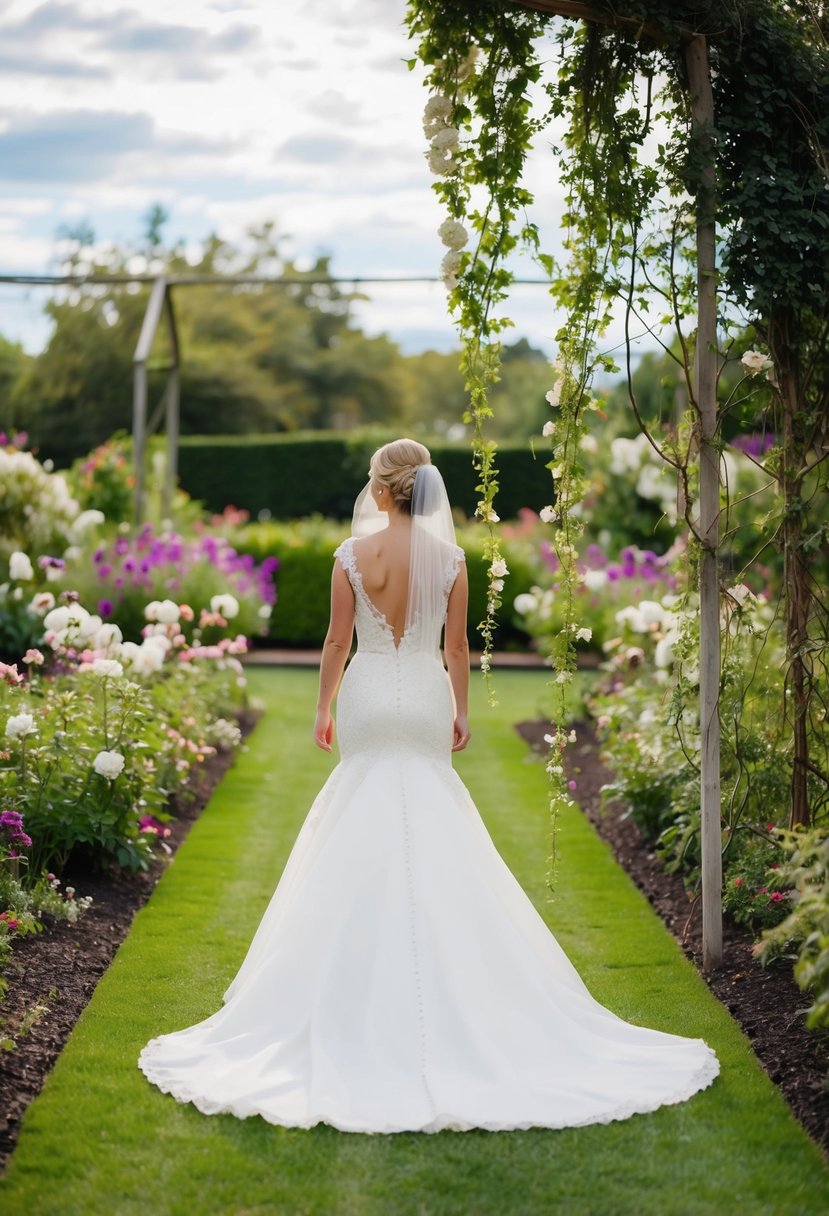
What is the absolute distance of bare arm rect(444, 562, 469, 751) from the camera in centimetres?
420

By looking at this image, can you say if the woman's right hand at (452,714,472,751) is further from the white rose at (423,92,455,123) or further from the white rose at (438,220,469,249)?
the white rose at (423,92,455,123)

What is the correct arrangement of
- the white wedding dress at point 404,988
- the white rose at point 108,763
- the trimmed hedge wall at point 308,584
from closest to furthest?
1. the white wedding dress at point 404,988
2. the white rose at point 108,763
3. the trimmed hedge wall at point 308,584

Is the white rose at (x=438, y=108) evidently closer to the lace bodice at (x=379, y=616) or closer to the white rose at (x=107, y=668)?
the lace bodice at (x=379, y=616)

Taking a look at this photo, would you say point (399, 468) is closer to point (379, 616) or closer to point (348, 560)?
point (348, 560)

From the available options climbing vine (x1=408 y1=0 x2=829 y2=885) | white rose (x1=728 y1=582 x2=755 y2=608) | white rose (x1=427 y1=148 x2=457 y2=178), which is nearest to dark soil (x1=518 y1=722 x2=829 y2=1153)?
climbing vine (x1=408 y1=0 x2=829 y2=885)

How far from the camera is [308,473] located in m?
21.7

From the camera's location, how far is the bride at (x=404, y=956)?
339 cm

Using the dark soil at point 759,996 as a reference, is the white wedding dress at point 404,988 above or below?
above

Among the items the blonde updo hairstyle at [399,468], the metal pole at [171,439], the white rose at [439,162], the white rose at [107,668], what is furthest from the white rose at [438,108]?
the metal pole at [171,439]

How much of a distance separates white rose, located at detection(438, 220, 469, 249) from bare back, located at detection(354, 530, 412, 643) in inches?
41.4

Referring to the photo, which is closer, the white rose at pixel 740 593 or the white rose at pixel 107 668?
the white rose at pixel 740 593

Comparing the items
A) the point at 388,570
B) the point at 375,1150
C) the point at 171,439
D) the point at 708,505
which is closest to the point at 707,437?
the point at 708,505

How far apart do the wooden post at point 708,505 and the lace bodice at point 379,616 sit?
0.99m

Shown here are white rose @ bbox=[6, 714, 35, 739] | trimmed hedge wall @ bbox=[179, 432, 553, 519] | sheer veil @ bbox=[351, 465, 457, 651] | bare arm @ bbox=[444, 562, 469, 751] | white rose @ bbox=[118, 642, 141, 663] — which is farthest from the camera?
trimmed hedge wall @ bbox=[179, 432, 553, 519]
